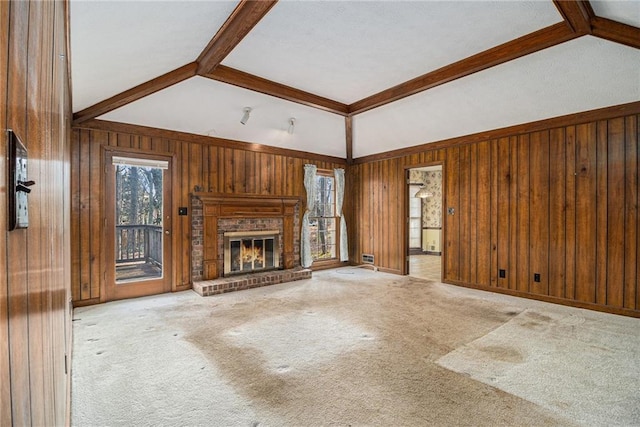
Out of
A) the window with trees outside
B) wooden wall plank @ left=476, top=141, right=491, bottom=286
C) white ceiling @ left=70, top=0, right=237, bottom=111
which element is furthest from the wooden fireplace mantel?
wooden wall plank @ left=476, top=141, right=491, bottom=286

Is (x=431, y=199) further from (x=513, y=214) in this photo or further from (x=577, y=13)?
(x=577, y=13)

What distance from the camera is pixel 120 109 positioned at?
14.0 ft

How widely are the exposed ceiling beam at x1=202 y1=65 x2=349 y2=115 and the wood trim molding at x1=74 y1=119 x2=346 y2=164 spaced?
148 cm

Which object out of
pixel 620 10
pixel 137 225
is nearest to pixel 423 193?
pixel 620 10

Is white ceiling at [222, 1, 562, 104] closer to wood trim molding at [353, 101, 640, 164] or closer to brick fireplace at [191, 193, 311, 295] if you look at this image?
wood trim molding at [353, 101, 640, 164]

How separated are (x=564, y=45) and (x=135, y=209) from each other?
5.71m

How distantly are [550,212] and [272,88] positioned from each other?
429cm

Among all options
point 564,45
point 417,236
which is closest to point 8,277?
point 564,45

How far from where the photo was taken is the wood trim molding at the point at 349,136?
605cm

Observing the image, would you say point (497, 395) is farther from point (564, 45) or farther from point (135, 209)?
point (135, 209)

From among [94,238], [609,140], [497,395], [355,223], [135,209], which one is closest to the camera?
[497,395]

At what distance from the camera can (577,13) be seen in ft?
8.66

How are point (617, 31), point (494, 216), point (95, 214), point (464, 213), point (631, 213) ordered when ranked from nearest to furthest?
1. point (617, 31)
2. point (631, 213)
3. point (95, 214)
4. point (494, 216)
5. point (464, 213)

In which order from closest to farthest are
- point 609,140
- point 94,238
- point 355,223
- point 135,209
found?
point 609,140 → point 94,238 → point 135,209 → point 355,223
